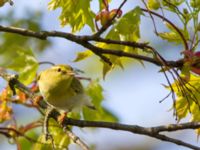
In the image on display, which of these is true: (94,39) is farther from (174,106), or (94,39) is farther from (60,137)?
(60,137)

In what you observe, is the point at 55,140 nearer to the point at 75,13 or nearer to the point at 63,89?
the point at 63,89

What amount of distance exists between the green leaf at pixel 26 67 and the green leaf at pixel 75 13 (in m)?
0.70

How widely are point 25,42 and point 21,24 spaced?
0.36 metres

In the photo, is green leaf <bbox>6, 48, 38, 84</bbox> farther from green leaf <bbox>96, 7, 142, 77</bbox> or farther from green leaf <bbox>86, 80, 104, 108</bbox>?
green leaf <bbox>96, 7, 142, 77</bbox>

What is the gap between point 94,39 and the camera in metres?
1.74

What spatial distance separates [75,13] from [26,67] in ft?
2.55

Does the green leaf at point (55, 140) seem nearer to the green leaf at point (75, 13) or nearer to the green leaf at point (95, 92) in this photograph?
the green leaf at point (95, 92)

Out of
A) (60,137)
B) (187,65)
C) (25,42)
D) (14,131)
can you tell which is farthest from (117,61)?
(25,42)

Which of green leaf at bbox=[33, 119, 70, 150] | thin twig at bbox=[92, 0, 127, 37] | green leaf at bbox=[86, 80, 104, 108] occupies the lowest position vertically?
green leaf at bbox=[33, 119, 70, 150]

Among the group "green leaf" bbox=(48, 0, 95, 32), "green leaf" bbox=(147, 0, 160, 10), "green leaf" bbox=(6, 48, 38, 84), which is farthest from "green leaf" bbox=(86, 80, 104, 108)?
"green leaf" bbox=(147, 0, 160, 10)

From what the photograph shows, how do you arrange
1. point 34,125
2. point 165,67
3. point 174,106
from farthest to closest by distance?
point 34,125, point 174,106, point 165,67

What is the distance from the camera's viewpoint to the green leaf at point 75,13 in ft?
6.16

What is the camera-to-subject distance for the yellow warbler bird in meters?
2.66

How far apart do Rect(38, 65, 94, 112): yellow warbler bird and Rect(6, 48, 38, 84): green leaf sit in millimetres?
135
